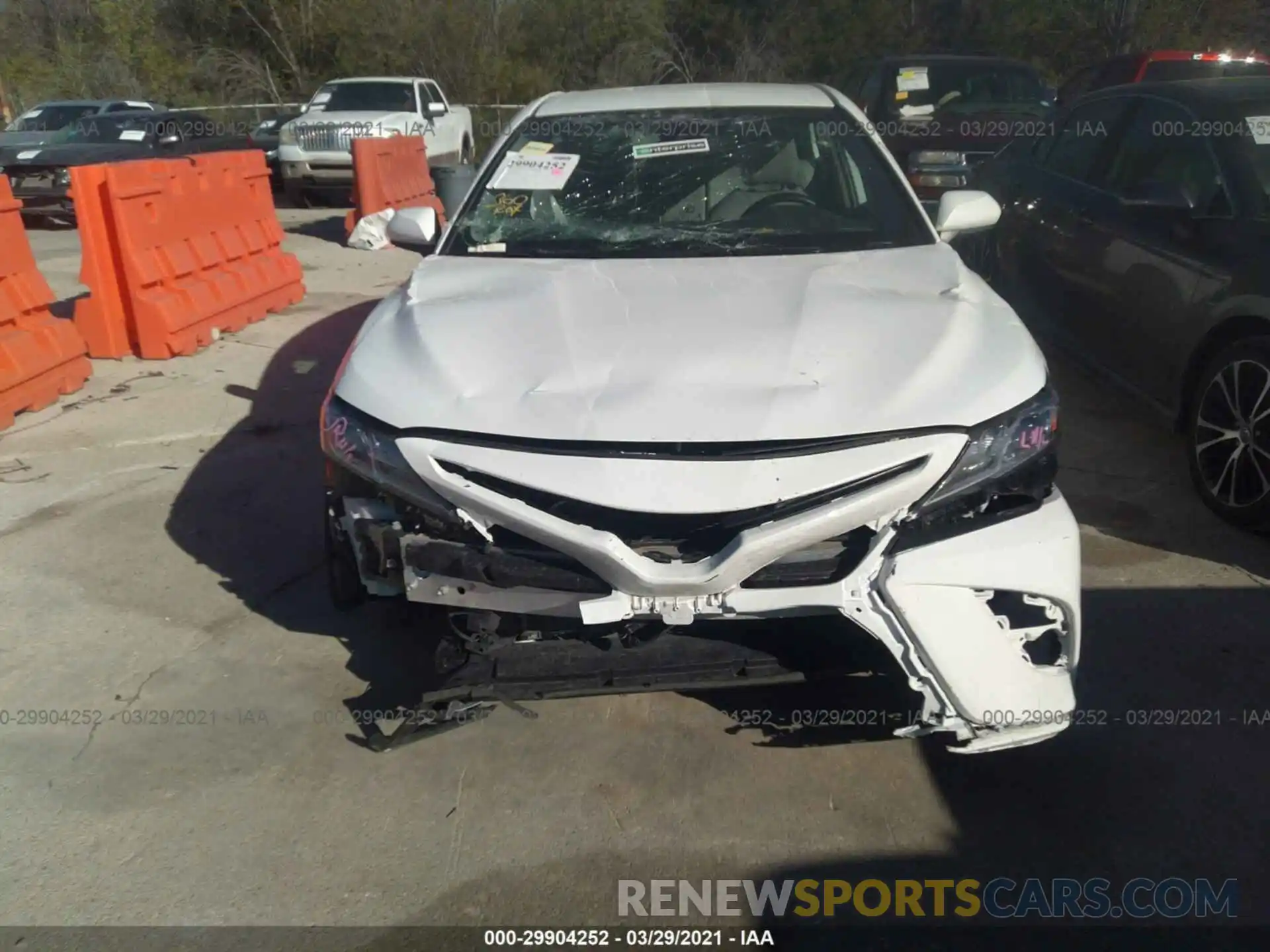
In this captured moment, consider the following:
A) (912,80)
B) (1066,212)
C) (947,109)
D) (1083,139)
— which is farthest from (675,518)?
(912,80)

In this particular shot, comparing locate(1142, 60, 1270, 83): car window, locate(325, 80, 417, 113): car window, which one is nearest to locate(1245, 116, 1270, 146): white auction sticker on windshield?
locate(1142, 60, 1270, 83): car window

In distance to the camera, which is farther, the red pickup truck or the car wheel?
the red pickup truck

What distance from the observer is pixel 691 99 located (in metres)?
4.52

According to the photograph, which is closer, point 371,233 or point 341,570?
point 341,570

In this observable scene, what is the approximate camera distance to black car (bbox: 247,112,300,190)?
62.6ft

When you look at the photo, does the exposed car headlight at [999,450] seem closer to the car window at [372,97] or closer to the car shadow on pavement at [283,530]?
the car shadow on pavement at [283,530]

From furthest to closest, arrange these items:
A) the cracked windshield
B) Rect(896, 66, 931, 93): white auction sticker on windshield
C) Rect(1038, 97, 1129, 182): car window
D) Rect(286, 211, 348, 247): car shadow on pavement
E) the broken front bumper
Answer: Rect(286, 211, 348, 247): car shadow on pavement
Rect(896, 66, 931, 93): white auction sticker on windshield
Rect(1038, 97, 1129, 182): car window
the cracked windshield
the broken front bumper

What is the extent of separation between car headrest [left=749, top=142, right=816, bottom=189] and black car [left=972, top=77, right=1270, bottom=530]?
1.71 m

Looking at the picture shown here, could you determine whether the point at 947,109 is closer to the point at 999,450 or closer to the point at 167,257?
the point at 167,257

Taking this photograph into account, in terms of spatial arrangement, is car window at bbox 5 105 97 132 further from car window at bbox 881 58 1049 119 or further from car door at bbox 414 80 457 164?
car window at bbox 881 58 1049 119

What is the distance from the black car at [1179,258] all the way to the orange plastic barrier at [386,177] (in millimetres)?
7443

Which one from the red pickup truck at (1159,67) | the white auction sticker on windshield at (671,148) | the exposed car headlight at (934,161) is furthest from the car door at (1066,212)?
the red pickup truck at (1159,67)

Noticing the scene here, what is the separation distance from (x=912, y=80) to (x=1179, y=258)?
6634 mm

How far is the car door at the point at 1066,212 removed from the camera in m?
5.70
